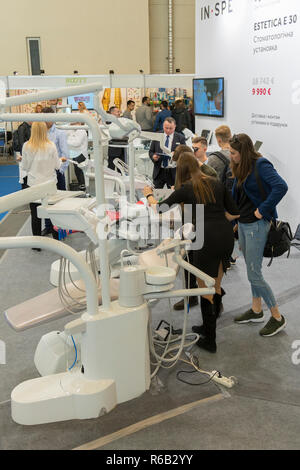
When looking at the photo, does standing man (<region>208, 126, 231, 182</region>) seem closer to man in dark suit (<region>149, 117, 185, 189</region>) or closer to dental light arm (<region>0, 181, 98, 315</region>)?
man in dark suit (<region>149, 117, 185, 189</region>)

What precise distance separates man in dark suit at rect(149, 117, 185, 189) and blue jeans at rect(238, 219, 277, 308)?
8.59 ft

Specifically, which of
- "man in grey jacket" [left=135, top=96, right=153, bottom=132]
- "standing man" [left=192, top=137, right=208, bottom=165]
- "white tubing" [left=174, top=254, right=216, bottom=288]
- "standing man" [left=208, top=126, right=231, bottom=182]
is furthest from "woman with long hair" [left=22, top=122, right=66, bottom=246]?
"man in grey jacket" [left=135, top=96, right=153, bottom=132]

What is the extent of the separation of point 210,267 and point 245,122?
3.63 m

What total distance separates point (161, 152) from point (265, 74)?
142 cm

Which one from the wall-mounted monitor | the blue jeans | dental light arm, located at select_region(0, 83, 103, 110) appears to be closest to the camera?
dental light arm, located at select_region(0, 83, 103, 110)

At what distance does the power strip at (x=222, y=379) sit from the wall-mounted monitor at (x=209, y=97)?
185 inches

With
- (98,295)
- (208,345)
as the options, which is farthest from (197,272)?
(208,345)

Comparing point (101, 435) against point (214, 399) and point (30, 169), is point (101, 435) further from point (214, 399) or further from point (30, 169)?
point (30, 169)

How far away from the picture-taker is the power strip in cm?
269

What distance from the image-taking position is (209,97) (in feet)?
23.9

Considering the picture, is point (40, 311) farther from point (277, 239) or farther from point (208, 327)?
point (277, 239)

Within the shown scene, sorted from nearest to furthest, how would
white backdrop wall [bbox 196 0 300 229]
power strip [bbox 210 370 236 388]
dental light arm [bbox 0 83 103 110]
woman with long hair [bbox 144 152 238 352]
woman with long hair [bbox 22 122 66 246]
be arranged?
dental light arm [bbox 0 83 103 110]
power strip [bbox 210 370 236 388]
woman with long hair [bbox 144 152 238 352]
woman with long hair [bbox 22 122 66 246]
white backdrop wall [bbox 196 0 300 229]

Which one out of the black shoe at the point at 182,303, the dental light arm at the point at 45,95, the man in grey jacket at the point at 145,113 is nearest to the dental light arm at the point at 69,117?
the dental light arm at the point at 45,95

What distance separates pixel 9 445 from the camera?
2.28m
